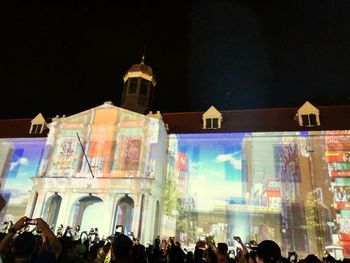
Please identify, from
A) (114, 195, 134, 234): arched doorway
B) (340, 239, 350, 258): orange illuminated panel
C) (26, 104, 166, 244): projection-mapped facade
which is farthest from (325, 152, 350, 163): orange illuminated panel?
(114, 195, 134, 234): arched doorway

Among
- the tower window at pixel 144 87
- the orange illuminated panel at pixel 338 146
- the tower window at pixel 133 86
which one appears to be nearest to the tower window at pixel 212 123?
the tower window at pixel 144 87

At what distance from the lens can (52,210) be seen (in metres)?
25.1

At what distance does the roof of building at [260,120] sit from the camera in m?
26.3

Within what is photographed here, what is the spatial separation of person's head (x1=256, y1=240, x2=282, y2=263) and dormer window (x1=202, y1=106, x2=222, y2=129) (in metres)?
24.7

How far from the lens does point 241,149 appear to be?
83.7ft

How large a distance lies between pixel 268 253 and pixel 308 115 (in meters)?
25.9

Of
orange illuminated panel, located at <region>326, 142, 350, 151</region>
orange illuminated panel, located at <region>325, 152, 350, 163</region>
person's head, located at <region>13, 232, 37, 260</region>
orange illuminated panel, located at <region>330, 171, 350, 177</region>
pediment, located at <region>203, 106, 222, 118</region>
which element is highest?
pediment, located at <region>203, 106, 222, 118</region>

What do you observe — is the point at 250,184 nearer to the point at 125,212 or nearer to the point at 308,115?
the point at 308,115

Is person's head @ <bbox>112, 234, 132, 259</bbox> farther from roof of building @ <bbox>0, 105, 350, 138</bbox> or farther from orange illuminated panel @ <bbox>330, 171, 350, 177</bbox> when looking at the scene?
roof of building @ <bbox>0, 105, 350, 138</bbox>

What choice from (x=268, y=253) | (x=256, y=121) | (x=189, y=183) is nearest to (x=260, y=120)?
(x=256, y=121)

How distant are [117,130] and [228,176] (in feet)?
33.2

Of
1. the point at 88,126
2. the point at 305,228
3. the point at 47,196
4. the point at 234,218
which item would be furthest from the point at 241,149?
the point at 47,196

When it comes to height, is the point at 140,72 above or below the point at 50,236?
above

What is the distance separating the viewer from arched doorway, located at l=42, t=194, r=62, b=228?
23594 millimetres
